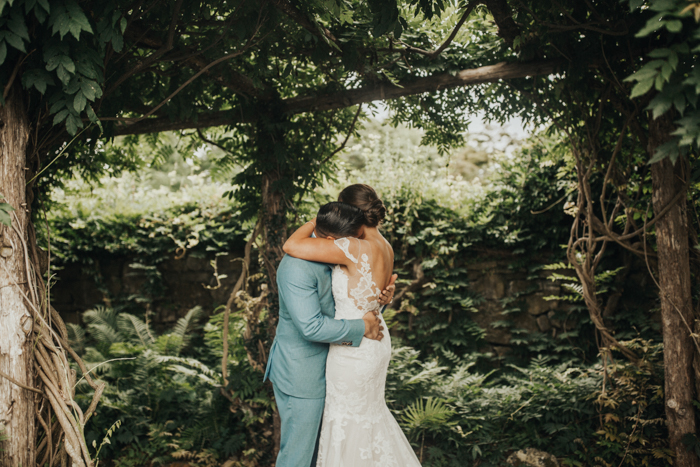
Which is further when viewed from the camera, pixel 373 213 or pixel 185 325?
pixel 185 325

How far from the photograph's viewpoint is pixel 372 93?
340 centimetres

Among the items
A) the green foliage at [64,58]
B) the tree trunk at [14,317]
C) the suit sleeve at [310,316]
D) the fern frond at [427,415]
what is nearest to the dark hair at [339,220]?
the suit sleeve at [310,316]

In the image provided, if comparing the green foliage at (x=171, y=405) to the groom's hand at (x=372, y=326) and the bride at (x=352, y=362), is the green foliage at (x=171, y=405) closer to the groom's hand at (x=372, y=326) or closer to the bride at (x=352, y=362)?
the bride at (x=352, y=362)

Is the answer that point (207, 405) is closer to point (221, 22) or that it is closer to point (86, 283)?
point (86, 283)

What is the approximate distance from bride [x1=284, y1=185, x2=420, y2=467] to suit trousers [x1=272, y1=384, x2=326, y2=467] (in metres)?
0.06

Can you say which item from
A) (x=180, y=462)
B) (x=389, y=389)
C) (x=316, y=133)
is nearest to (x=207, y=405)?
(x=180, y=462)

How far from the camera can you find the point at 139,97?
3008 millimetres

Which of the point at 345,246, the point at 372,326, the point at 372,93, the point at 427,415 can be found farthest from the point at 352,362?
the point at 372,93

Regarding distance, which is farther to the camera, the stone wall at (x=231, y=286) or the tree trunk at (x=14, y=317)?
the stone wall at (x=231, y=286)

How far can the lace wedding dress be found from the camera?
2.41 metres

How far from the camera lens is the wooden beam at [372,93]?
3.13m

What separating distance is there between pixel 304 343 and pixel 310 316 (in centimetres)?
23

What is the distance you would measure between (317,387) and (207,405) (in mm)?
2162

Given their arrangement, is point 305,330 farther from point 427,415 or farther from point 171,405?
point 171,405
